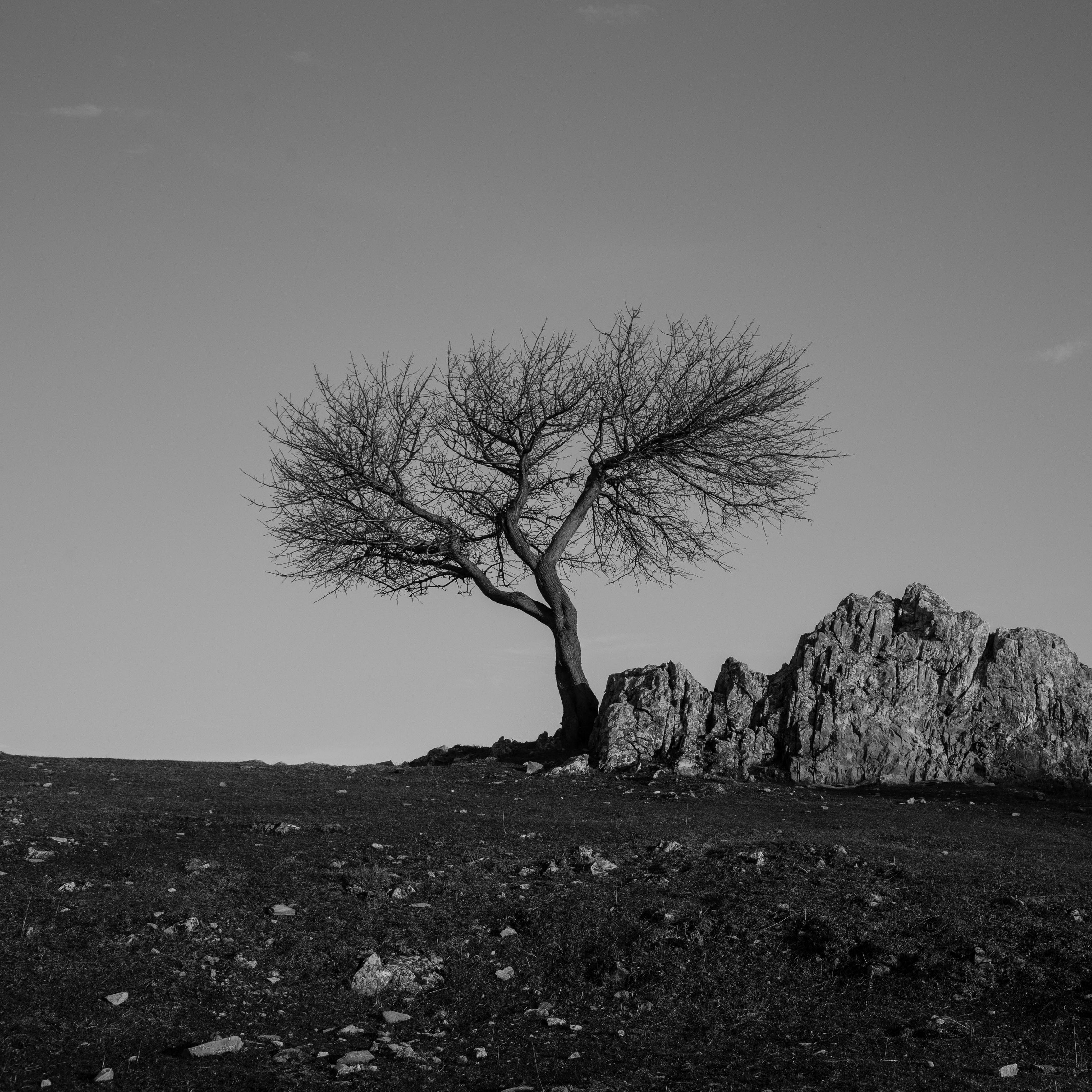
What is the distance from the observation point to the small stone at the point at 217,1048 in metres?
7.74

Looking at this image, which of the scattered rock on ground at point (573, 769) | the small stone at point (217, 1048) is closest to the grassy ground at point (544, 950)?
the small stone at point (217, 1048)

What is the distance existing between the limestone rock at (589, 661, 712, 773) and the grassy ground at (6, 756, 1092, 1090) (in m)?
5.33

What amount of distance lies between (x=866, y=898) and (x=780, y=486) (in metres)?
14.3

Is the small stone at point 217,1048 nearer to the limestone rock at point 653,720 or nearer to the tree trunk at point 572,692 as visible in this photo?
the limestone rock at point 653,720

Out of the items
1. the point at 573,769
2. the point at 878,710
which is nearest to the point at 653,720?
the point at 573,769

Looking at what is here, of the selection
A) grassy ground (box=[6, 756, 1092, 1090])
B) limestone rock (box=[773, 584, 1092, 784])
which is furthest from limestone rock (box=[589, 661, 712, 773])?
grassy ground (box=[6, 756, 1092, 1090])

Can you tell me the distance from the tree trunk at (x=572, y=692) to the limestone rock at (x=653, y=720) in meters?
1.65

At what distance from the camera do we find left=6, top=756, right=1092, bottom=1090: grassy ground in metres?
7.80

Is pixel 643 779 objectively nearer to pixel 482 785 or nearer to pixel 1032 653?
pixel 482 785

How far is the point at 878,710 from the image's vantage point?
790 inches

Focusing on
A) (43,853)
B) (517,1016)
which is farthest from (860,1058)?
(43,853)

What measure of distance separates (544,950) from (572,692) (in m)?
13.4

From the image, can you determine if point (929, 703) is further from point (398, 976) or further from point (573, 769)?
point (398, 976)

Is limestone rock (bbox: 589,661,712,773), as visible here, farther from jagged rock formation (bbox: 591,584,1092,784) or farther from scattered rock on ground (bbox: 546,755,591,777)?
scattered rock on ground (bbox: 546,755,591,777)
